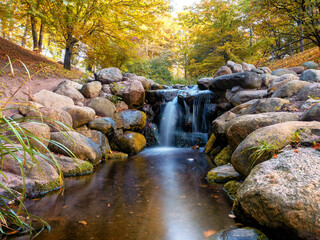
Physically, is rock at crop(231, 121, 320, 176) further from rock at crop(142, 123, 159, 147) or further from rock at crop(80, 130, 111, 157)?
rock at crop(142, 123, 159, 147)

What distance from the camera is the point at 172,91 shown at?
30.4 ft

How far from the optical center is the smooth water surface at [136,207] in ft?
6.97

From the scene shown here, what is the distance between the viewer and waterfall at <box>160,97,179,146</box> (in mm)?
8201

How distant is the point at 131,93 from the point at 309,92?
5854mm

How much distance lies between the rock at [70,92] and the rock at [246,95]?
5464 millimetres

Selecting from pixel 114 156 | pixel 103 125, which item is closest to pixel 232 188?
pixel 114 156

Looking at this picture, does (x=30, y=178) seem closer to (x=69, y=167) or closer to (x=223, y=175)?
(x=69, y=167)

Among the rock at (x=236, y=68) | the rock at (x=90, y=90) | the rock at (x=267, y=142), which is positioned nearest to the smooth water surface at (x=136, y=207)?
the rock at (x=267, y=142)

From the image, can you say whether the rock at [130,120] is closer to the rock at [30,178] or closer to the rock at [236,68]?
the rock at [30,178]

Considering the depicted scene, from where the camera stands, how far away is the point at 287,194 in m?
1.82

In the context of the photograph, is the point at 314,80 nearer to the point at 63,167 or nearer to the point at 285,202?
the point at 285,202

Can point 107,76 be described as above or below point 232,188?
above

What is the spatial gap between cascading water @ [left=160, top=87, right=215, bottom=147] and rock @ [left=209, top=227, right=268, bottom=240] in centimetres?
563

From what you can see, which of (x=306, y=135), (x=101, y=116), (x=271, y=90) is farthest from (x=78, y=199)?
(x=271, y=90)
